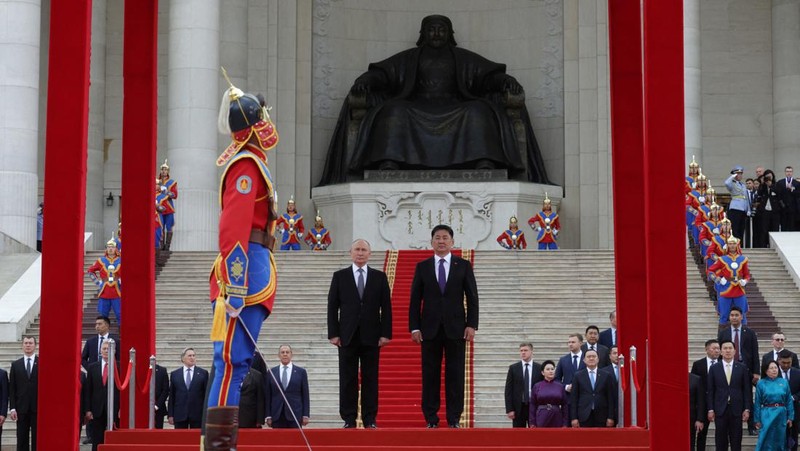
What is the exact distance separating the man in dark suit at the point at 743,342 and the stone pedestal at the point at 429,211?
44.8 feet

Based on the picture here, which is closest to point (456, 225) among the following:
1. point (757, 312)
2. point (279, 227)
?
point (279, 227)

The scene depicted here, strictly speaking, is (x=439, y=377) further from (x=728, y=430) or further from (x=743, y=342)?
(x=743, y=342)

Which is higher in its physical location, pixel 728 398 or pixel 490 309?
pixel 490 309

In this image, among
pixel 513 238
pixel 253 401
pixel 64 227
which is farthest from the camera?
pixel 513 238

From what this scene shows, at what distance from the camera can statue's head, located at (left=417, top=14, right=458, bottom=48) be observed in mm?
35500

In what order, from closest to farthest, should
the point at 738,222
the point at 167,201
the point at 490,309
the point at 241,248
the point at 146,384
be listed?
the point at 241,248, the point at 146,384, the point at 490,309, the point at 167,201, the point at 738,222

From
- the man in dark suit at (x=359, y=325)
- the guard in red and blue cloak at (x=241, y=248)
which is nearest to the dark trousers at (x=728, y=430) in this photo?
the man in dark suit at (x=359, y=325)

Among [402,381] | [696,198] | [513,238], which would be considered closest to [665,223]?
[402,381]

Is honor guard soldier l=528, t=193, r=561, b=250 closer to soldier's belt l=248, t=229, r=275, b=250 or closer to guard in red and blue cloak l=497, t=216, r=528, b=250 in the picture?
guard in red and blue cloak l=497, t=216, r=528, b=250

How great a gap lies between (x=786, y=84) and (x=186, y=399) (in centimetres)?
2287

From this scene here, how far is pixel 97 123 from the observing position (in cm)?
3550

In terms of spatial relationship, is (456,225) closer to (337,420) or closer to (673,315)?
(337,420)

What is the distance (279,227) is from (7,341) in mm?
9050

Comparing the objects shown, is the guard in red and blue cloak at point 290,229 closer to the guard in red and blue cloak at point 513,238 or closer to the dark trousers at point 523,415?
the guard in red and blue cloak at point 513,238
